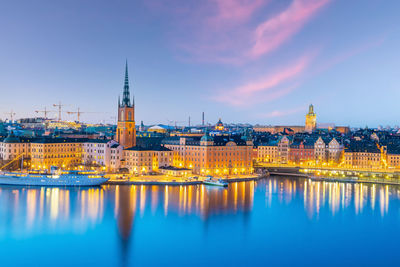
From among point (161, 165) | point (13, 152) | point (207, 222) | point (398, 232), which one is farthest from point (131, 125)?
point (398, 232)

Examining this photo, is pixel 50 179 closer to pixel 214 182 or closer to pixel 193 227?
pixel 214 182

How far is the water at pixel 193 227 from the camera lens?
17766 mm

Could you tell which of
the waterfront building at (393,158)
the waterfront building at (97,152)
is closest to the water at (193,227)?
the waterfront building at (97,152)

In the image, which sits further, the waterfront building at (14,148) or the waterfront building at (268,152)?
the waterfront building at (268,152)

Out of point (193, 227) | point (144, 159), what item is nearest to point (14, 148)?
point (144, 159)

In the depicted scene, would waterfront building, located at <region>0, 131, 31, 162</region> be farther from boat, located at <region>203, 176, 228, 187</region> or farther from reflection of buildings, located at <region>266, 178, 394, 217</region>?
reflection of buildings, located at <region>266, 178, 394, 217</region>

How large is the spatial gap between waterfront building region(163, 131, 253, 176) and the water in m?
7.36

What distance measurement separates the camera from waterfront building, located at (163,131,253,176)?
38094mm

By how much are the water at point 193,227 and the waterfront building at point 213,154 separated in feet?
24.2

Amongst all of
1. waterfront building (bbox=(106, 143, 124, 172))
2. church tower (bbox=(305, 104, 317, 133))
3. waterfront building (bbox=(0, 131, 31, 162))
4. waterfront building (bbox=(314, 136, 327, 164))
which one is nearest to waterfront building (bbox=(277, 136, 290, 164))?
waterfront building (bbox=(314, 136, 327, 164))

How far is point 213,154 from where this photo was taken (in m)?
38.3

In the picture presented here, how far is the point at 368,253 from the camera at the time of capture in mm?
18578

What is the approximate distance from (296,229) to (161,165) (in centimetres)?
1860

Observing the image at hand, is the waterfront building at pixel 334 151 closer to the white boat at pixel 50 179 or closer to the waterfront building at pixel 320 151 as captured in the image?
the waterfront building at pixel 320 151
